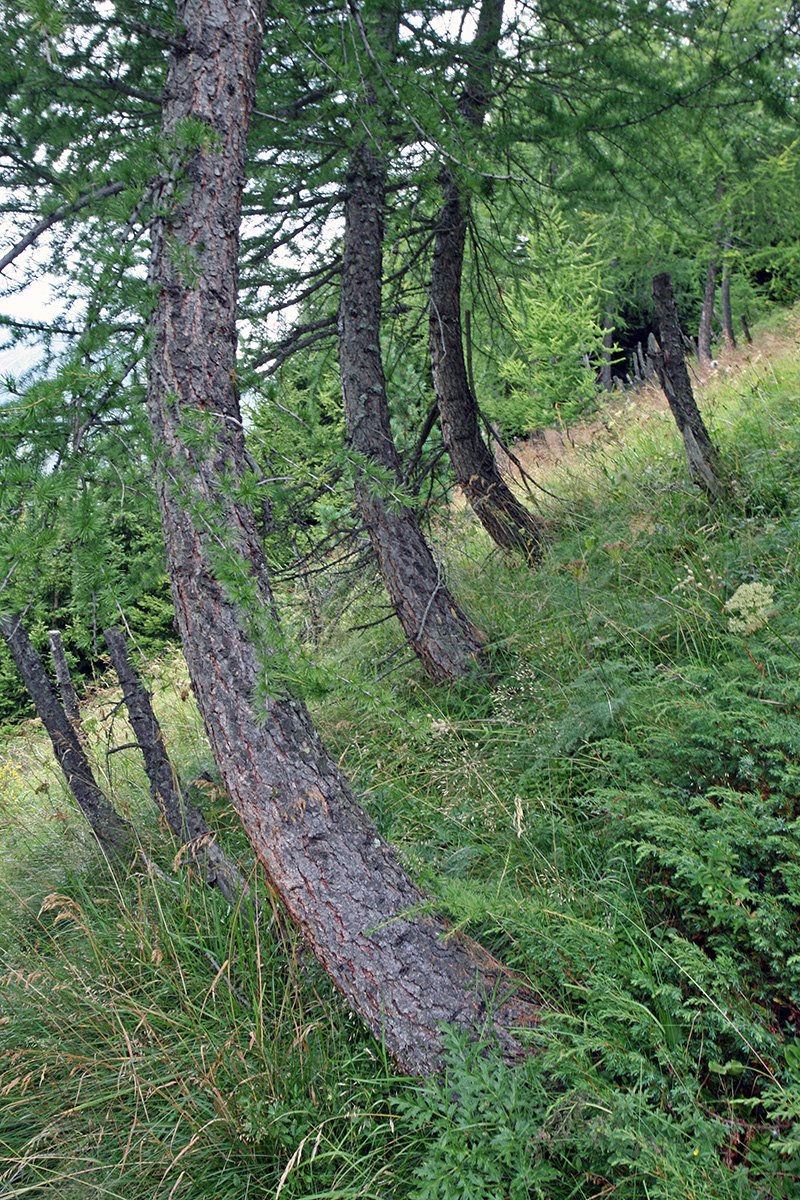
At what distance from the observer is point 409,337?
6195 mm

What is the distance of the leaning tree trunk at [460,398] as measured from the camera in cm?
563

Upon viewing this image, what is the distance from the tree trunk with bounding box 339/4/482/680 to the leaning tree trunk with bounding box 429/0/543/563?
0.87m

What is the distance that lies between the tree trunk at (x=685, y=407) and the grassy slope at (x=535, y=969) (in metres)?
1.20

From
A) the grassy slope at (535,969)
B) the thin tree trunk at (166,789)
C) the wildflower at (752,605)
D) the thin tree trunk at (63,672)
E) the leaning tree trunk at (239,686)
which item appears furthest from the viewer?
the thin tree trunk at (63,672)

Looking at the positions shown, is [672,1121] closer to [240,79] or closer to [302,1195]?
[302,1195]

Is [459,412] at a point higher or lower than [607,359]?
higher

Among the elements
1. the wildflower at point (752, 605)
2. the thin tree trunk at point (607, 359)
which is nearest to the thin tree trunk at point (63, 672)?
the wildflower at point (752, 605)

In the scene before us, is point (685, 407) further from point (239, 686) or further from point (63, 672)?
point (63, 672)

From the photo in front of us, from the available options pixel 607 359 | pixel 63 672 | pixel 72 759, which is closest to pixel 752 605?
pixel 72 759

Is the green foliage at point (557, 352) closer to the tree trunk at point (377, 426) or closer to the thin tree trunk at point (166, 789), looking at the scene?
the tree trunk at point (377, 426)

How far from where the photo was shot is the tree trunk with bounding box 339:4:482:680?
15.5ft

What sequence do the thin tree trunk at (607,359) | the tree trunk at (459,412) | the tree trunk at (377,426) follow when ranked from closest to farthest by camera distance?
the tree trunk at (377,426) → the tree trunk at (459,412) → the thin tree trunk at (607,359)

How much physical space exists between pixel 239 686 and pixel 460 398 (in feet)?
12.6

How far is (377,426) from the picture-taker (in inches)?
187
